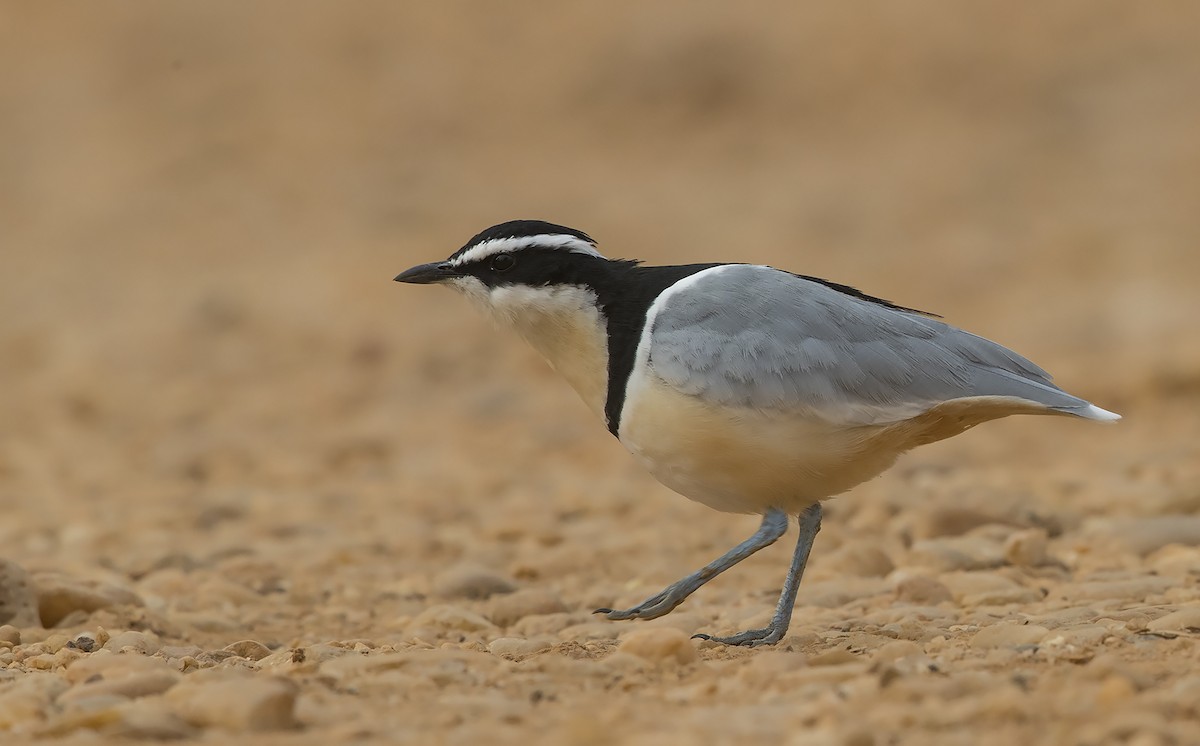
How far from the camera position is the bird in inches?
203

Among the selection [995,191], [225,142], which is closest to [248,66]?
[225,142]

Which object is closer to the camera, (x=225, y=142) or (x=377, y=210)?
(x=377, y=210)

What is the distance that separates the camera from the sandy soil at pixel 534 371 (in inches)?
174

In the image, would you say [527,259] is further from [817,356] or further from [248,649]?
[248,649]

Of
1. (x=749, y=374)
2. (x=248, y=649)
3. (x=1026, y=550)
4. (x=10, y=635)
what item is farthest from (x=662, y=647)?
(x=1026, y=550)

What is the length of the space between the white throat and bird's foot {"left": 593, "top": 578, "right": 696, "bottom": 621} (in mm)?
698

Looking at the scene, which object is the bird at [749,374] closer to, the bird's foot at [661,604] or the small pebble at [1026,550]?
the bird's foot at [661,604]

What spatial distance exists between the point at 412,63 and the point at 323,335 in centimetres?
755

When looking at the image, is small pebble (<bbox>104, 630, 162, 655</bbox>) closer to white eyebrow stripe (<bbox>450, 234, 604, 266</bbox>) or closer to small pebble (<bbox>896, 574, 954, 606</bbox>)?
white eyebrow stripe (<bbox>450, 234, 604, 266</bbox>)

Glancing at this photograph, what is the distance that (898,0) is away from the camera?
2009 centimetres

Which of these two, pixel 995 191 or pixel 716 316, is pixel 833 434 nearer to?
pixel 716 316

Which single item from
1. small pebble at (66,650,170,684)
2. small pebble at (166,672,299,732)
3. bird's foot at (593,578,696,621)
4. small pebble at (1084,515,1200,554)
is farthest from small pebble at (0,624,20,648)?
small pebble at (1084,515,1200,554)

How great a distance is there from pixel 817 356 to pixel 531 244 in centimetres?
117

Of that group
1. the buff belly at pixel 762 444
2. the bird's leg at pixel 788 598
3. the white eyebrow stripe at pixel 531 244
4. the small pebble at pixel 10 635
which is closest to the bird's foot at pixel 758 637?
the bird's leg at pixel 788 598
